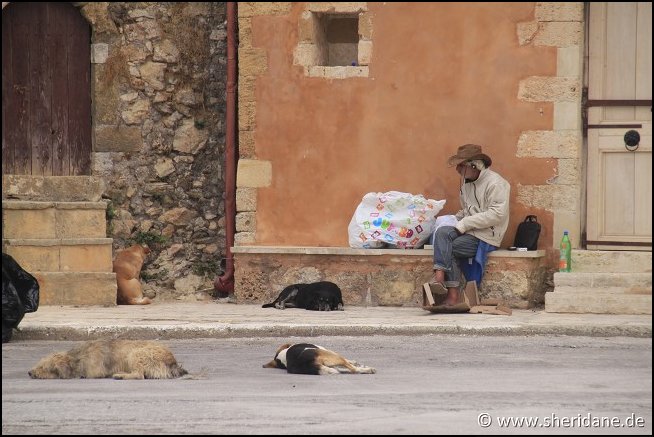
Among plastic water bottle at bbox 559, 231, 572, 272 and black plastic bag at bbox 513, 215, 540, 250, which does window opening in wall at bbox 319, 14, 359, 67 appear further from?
plastic water bottle at bbox 559, 231, 572, 272

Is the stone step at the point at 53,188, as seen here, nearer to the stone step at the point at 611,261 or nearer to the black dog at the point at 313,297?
the black dog at the point at 313,297

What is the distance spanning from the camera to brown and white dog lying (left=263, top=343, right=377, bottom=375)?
28.4ft

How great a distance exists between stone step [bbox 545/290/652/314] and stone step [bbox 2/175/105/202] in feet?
15.2

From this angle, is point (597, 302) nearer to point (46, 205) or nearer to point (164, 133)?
point (164, 133)

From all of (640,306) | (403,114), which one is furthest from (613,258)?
(403,114)

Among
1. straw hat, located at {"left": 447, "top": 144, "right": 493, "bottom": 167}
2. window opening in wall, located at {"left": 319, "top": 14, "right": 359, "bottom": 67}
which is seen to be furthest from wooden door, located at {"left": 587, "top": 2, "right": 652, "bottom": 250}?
window opening in wall, located at {"left": 319, "top": 14, "right": 359, "bottom": 67}

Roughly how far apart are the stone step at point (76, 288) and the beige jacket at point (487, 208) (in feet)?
11.3

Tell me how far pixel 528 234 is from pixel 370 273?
1.53 metres

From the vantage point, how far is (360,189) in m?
12.6

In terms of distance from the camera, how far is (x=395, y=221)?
39.9ft

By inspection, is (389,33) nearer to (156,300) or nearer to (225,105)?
(225,105)

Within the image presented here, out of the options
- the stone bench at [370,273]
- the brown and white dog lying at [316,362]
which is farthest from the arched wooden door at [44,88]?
the brown and white dog lying at [316,362]

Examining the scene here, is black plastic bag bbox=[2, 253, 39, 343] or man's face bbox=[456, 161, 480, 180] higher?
man's face bbox=[456, 161, 480, 180]

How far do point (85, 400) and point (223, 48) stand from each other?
22.3 feet
